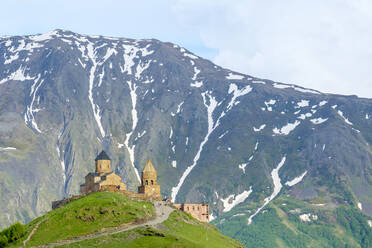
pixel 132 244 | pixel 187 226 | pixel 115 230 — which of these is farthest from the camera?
pixel 187 226

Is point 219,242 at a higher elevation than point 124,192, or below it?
below

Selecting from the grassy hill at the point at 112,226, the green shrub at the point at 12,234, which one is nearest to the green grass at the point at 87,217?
the grassy hill at the point at 112,226

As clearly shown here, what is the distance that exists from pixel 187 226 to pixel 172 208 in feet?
36.1

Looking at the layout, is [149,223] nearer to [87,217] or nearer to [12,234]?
[87,217]

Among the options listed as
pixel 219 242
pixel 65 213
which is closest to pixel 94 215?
pixel 65 213

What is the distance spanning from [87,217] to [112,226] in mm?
6978

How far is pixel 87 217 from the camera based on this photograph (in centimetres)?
16450

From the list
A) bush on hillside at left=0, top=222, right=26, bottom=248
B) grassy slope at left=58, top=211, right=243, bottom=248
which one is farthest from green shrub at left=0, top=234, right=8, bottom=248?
grassy slope at left=58, top=211, right=243, bottom=248

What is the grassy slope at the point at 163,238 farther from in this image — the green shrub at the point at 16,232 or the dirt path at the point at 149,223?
the green shrub at the point at 16,232

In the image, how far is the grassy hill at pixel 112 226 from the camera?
152 metres

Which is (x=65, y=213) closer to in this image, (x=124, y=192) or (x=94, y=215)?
(x=94, y=215)

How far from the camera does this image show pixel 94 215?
6501 inches

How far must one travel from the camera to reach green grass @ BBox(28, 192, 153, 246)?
160 metres

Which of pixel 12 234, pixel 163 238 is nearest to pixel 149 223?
pixel 163 238
